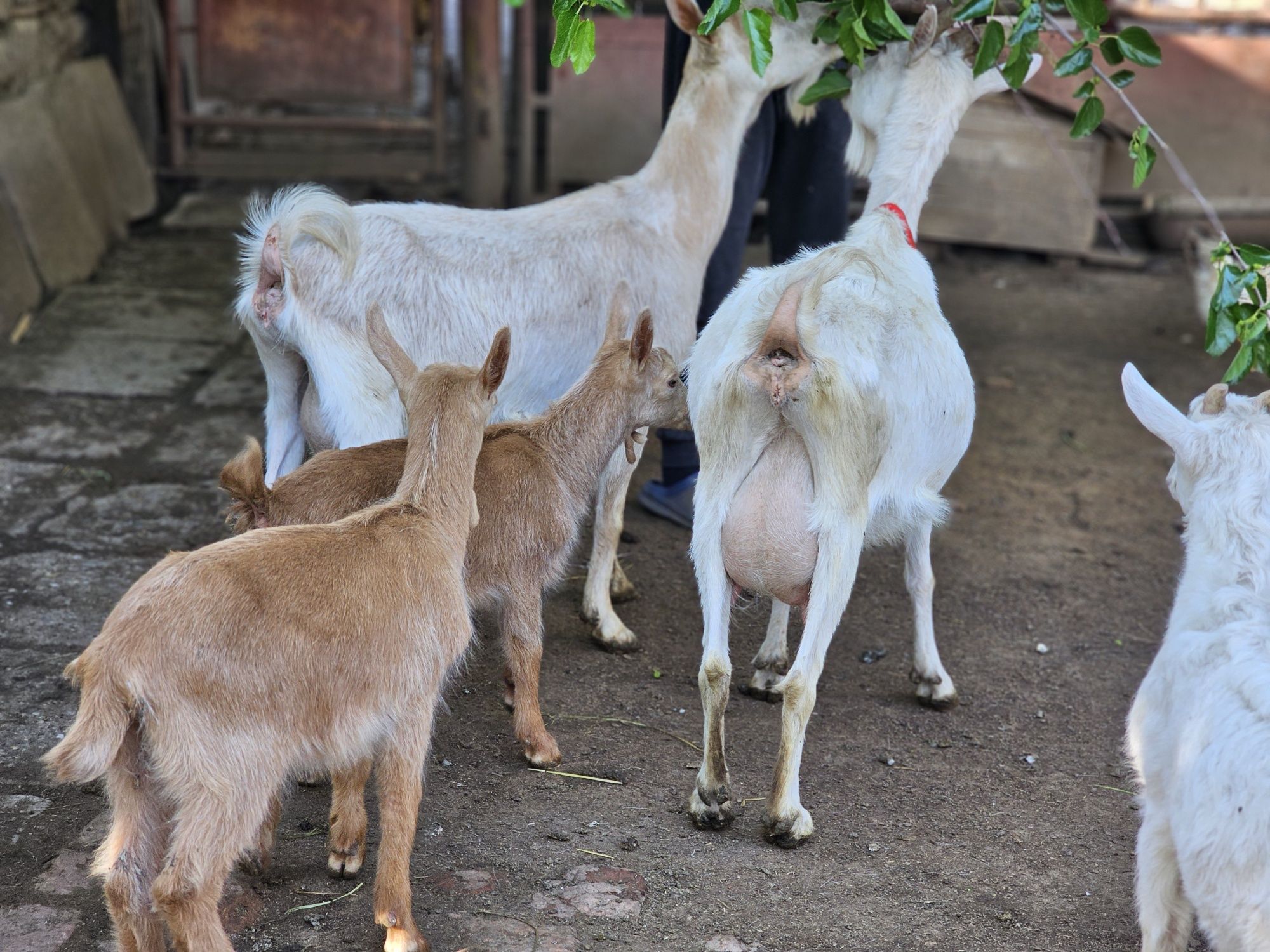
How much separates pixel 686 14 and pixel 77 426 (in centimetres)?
273

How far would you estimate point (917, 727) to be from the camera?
3486 mm

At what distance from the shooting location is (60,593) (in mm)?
3768

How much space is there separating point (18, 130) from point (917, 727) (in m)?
5.08

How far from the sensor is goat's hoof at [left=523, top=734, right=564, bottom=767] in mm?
3158

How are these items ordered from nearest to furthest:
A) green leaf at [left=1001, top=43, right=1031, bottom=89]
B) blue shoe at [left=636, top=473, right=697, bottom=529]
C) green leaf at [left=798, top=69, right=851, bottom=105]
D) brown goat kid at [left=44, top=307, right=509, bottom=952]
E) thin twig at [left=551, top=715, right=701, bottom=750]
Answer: brown goat kid at [left=44, top=307, right=509, bottom=952] < green leaf at [left=1001, top=43, right=1031, bottom=89] < thin twig at [left=551, top=715, right=701, bottom=750] < green leaf at [left=798, top=69, right=851, bottom=105] < blue shoe at [left=636, top=473, right=697, bottom=529]

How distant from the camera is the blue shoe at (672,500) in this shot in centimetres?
466

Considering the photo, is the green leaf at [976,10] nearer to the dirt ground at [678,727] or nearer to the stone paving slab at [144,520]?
the dirt ground at [678,727]

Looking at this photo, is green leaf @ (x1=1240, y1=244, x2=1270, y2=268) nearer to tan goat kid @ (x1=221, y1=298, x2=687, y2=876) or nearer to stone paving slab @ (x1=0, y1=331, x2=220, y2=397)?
tan goat kid @ (x1=221, y1=298, x2=687, y2=876)

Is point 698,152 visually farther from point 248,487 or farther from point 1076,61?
point 248,487

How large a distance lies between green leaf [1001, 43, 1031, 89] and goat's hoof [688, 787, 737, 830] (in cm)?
171

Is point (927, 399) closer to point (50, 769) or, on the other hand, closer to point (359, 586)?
point (359, 586)

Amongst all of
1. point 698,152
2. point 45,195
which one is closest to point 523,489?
point 698,152

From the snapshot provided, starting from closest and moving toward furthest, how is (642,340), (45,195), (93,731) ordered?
(93,731) < (642,340) < (45,195)

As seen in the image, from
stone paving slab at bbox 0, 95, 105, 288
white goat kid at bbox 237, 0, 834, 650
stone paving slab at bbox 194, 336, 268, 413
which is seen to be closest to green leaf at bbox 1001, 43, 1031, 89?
white goat kid at bbox 237, 0, 834, 650
